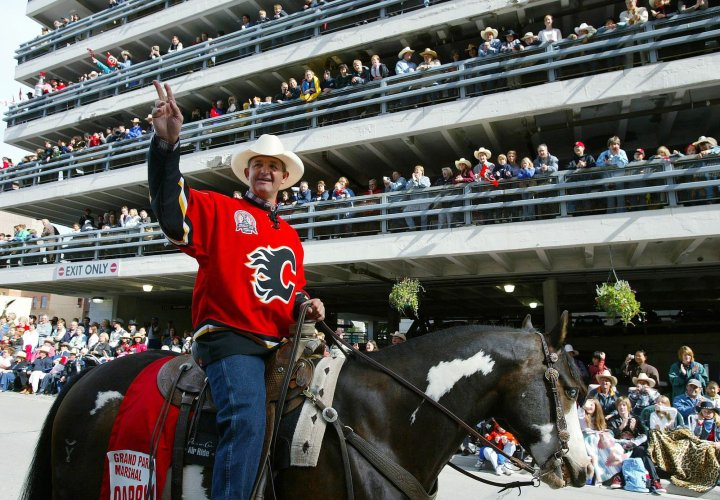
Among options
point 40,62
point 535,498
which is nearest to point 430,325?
point 535,498

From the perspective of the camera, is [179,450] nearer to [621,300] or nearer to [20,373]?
[621,300]

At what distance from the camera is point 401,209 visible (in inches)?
516

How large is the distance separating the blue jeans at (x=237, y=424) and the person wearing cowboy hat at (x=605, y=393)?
7.57 meters

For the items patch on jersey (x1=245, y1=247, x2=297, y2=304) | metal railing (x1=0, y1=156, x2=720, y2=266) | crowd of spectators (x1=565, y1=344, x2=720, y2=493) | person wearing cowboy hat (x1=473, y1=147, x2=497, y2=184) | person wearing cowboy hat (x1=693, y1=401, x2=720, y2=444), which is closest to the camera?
patch on jersey (x1=245, y1=247, x2=297, y2=304)

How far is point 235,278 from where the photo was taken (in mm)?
2701

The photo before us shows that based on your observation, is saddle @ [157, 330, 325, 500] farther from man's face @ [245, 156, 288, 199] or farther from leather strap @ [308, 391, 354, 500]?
man's face @ [245, 156, 288, 199]

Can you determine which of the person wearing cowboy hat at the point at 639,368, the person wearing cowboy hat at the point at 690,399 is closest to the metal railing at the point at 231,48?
the person wearing cowboy hat at the point at 639,368

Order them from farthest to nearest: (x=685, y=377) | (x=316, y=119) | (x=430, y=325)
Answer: (x=430, y=325) < (x=316, y=119) < (x=685, y=377)

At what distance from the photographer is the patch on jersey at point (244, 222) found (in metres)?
2.80

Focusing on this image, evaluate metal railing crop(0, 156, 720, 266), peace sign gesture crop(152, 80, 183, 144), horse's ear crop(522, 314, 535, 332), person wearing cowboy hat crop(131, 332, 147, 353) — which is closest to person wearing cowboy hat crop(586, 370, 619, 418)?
metal railing crop(0, 156, 720, 266)

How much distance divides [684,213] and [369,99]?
8686 mm

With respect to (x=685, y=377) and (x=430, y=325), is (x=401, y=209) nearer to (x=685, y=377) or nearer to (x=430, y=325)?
(x=685, y=377)

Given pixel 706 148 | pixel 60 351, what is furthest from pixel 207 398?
pixel 60 351

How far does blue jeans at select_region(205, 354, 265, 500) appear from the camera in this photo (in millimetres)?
2412
